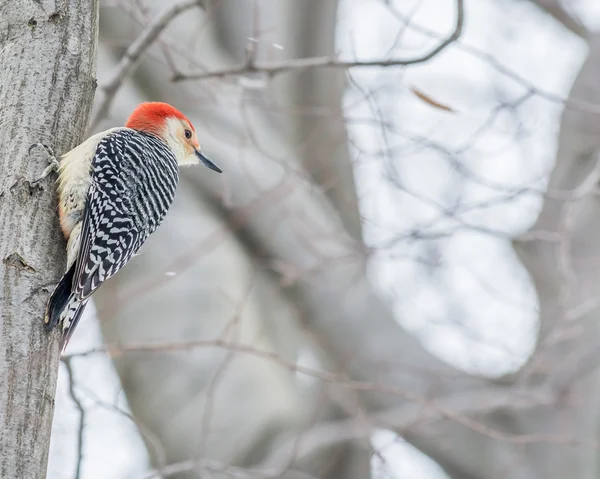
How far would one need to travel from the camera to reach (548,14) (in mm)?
8781

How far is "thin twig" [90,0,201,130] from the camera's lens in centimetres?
310

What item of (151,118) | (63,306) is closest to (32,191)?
(63,306)

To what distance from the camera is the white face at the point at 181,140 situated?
3.88 meters

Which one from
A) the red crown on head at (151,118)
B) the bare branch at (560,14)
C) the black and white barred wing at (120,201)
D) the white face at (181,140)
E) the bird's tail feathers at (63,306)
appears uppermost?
the bare branch at (560,14)

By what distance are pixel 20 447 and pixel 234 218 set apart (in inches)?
147

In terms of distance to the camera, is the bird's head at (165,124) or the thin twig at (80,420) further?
the bird's head at (165,124)

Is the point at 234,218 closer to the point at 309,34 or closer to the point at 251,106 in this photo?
the point at 251,106

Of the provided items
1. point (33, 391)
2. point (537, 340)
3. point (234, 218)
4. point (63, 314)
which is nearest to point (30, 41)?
point (63, 314)

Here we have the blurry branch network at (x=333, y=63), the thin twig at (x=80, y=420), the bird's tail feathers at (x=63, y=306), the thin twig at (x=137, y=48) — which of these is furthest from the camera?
the thin twig at (x=137, y=48)

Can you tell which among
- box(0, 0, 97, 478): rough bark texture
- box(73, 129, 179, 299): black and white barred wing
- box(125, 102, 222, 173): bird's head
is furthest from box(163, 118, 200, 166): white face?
box(0, 0, 97, 478): rough bark texture

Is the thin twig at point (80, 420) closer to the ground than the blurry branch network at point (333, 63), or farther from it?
closer to the ground

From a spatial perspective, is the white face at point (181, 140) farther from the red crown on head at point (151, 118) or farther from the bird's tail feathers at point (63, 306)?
the bird's tail feathers at point (63, 306)

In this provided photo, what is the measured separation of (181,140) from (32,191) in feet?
6.03

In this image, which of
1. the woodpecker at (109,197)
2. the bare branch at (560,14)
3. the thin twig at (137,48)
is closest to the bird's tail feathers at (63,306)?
the woodpecker at (109,197)
